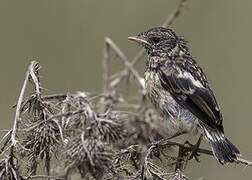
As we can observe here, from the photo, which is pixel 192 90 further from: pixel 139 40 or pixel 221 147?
pixel 139 40

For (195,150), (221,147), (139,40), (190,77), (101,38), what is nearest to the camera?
(195,150)

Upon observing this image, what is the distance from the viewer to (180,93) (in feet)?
17.7

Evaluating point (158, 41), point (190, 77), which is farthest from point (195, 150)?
point (158, 41)

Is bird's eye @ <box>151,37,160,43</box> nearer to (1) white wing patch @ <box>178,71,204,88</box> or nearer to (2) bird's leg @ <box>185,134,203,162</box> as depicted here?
(1) white wing patch @ <box>178,71,204,88</box>

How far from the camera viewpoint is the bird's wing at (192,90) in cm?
521

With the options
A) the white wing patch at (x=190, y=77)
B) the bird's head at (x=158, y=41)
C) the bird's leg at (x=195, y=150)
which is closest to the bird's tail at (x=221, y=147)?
the bird's leg at (x=195, y=150)

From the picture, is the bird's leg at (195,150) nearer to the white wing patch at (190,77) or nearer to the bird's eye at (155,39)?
the white wing patch at (190,77)

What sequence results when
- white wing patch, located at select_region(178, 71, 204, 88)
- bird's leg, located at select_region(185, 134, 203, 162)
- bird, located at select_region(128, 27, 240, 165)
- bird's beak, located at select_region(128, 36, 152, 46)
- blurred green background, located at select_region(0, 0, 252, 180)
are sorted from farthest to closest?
blurred green background, located at select_region(0, 0, 252, 180) < bird's beak, located at select_region(128, 36, 152, 46) < white wing patch, located at select_region(178, 71, 204, 88) < bird, located at select_region(128, 27, 240, 165) < bird's leg, located at select_region(185, 134, 203, 162)

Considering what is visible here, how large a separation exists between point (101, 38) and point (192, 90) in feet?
15.2

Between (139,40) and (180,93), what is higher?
(139,40)

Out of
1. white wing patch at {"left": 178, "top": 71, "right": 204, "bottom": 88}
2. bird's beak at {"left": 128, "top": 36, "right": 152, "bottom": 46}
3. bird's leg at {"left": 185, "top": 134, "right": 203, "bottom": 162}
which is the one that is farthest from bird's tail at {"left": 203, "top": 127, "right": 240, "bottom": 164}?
bird's beak at {"left": 128, "top": 36, "right": 152, "bottom": 46}

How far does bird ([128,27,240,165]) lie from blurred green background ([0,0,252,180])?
2972 millimetres

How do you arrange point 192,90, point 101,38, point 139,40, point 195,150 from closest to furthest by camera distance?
point 195,150 → point 192,90 → point 139,40 → point 101,38

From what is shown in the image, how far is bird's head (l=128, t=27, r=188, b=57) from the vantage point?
5.75 metres
